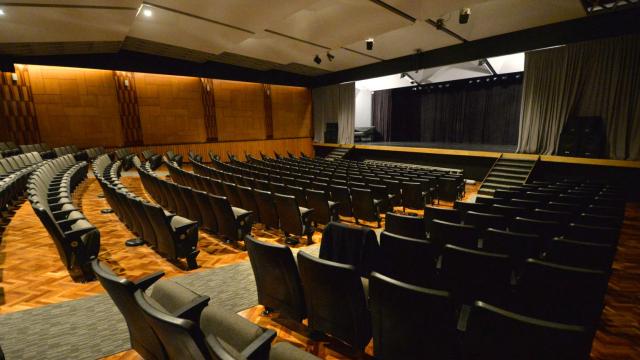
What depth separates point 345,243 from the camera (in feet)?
6.64

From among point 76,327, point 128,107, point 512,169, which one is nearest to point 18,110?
point 128,107

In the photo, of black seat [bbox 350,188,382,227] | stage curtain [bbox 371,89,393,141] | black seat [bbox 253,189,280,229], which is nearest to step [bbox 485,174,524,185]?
black seat [bbox 350,188,382,227]

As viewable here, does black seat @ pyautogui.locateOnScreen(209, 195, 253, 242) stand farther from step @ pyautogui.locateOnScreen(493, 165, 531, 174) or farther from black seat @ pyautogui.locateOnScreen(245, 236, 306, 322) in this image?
step @ pyautogui.locateOnScreen(493, 165, 531, 174)

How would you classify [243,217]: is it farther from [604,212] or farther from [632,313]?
[604,212]

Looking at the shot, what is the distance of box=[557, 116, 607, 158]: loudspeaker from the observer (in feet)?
22.1

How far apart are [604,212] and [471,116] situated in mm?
10544

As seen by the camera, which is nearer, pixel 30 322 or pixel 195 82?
pixel 30 322

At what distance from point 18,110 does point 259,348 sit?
1051 cm

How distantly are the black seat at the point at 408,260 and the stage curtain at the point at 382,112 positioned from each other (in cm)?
1319

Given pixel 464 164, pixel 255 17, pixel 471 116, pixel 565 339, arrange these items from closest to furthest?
pixel 565 339 < pixel 255 17 < pixel 464 164 < pixel 471 116

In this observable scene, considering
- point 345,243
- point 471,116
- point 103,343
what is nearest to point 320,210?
point 345,243

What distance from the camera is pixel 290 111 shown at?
1338 cm

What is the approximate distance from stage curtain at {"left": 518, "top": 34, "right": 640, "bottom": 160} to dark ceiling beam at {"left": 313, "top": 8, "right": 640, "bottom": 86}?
0.29 meters

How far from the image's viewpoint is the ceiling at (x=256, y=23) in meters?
5.08
